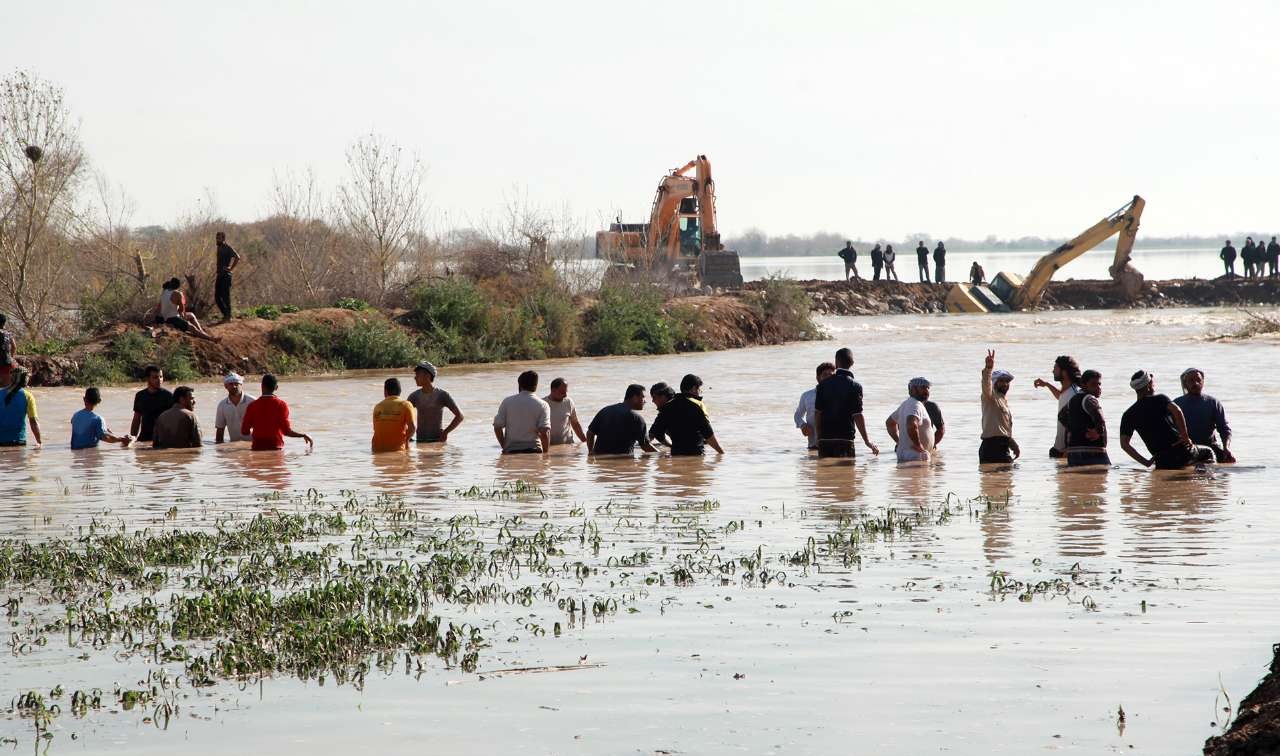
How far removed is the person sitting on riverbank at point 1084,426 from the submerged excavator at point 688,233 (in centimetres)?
3786

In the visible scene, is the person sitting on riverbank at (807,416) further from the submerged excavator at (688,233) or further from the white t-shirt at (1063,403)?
the submerged excavator at (688,233)

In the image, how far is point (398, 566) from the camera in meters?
9.98

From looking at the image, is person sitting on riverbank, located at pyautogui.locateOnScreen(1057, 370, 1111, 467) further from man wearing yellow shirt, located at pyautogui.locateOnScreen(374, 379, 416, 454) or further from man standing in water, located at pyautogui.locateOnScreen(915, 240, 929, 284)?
man standing in water, located at pyautogui.locateOnScreen(915, 240, 929, 284)

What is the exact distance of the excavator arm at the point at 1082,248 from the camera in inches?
2349

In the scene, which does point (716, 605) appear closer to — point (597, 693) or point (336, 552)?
point (597, 693)

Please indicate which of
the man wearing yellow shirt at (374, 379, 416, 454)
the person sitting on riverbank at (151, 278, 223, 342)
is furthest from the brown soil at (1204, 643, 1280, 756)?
the person sitting on riverbank at (151, 278, 223, 342)

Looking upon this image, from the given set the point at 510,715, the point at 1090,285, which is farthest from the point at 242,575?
the point at 1090,285

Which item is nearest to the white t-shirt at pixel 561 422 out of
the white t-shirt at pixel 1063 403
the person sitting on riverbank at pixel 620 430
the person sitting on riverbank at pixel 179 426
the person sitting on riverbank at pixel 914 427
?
the person sitting on riverbank at pixel 620 430

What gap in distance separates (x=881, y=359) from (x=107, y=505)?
27002 millimetres

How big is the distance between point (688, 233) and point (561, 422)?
4069cm

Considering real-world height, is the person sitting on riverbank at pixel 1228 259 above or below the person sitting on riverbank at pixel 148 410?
above

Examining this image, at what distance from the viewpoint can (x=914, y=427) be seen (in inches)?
639

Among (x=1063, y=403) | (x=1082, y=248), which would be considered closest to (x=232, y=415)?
(x=1063, y=403)

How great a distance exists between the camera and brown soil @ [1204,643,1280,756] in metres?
5.37
